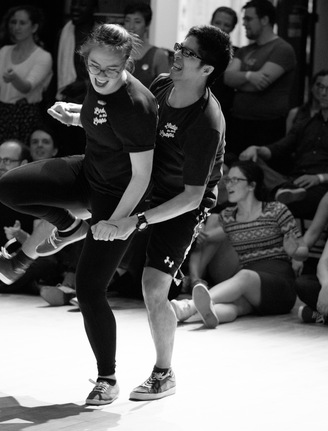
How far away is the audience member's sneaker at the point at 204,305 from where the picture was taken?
5223 millimetres

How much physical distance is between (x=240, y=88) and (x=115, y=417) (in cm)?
383

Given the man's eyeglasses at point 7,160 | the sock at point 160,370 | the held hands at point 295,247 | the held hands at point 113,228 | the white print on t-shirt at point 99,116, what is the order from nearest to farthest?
the held hands at point 113,228 < the white print on t-shirt at point 99,116 < the sock at point 160,370 < the held hands at point 295,247 < the man's eyeglasses at point 7,160

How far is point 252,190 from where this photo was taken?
19.6ft

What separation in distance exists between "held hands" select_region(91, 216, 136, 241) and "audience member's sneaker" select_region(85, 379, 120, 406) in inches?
25.0

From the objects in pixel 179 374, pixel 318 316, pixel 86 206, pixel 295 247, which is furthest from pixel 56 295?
pixel 86 206

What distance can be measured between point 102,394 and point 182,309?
1.71m

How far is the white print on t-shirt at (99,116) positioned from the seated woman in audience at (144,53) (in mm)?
2977

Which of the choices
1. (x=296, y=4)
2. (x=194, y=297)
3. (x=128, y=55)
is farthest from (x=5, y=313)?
(x=296, y=4)

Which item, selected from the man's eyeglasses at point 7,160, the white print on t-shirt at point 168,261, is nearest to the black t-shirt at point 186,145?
the white print on t-shirt at point 168,261

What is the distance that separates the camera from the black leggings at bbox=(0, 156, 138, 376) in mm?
3670

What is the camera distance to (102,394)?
3764 millimetres

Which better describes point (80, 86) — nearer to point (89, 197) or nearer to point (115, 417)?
point (89, 197)

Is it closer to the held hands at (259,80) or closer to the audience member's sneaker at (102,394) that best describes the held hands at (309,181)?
the held hands at (259,80)

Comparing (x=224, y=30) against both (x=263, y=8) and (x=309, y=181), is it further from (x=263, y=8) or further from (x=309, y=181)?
(x=309, y=181)
